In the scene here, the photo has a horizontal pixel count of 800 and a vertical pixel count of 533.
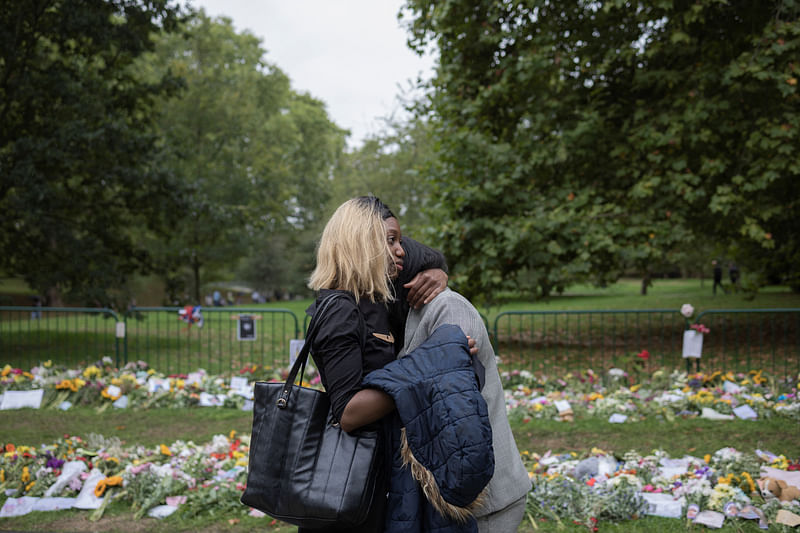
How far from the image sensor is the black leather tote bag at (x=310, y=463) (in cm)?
189

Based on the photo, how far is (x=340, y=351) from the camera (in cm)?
192

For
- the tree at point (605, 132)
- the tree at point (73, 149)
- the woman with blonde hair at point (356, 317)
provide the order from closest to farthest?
the woman with blonde hair at point (356, 317) → the tree at point (605, 132) → the tree at point (73, 149)

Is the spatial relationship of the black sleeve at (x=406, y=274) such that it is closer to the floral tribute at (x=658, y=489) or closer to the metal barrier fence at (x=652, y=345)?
the floral tribute at (x=658, y=489)

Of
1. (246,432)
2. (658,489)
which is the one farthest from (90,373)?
(658,489)

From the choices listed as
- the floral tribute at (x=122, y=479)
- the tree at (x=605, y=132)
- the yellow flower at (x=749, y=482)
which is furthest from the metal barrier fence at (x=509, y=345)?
the yellow flower at (x=749, y=482)

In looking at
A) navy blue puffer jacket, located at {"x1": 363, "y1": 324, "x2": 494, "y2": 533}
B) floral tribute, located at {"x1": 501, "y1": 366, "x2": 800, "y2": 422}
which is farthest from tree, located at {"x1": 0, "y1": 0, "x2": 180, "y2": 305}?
navy blue puffer jacket, located at {"x1": 363, "y1": 324, "x2": 494, "y2": 533}

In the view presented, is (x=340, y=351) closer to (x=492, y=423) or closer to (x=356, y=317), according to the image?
(x=356, y=317)

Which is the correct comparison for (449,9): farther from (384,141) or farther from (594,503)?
(384,141)

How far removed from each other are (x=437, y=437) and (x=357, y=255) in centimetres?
64

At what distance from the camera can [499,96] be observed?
41.7 feet

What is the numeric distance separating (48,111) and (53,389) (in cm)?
778

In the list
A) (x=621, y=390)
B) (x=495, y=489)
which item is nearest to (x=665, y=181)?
(x=621, y=390)

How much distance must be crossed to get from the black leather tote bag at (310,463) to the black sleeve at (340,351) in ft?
0.14

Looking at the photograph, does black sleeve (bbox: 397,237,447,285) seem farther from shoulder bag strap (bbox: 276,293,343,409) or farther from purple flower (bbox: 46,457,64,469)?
purple flower (bbox: 46,457,64,469)
